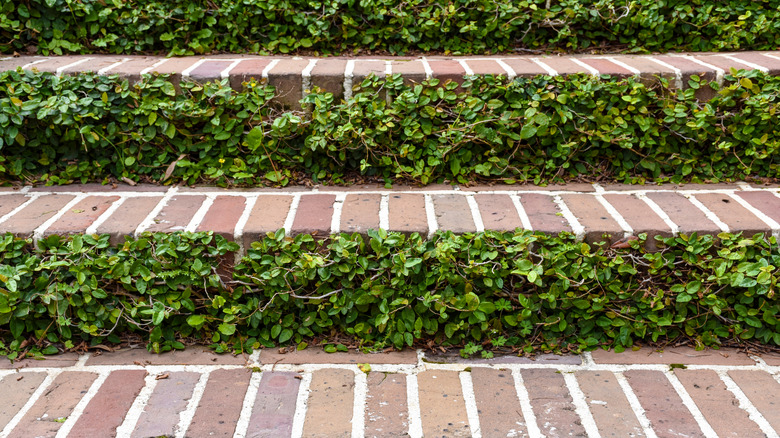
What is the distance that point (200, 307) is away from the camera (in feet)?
5.71

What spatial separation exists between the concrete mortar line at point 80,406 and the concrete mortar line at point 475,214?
113 centimetres

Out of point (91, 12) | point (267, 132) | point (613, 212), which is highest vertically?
point (91, 12)

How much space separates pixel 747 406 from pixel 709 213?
587mm

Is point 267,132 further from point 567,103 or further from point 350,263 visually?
point 567,103

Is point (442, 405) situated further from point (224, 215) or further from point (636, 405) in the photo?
point (224, 215)

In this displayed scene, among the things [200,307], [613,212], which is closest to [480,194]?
[613,212]

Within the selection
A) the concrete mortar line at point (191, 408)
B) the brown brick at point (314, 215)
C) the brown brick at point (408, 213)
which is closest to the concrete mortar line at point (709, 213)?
the brown brick at point (408, 213)

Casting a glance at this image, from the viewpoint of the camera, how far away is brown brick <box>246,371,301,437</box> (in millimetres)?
1435

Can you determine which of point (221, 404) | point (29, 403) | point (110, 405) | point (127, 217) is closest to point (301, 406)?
point (221, 404)

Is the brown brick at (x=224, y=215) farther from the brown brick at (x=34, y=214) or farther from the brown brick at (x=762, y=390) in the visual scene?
the brown brick at (x=762, y=390)

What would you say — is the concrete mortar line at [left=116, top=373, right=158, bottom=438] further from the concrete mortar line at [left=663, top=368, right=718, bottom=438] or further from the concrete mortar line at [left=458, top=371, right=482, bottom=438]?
the concrete mortar line at [left=663, top=368, right=718, bottom=438]

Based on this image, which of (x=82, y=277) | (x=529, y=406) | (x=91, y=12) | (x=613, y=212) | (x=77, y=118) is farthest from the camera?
(x=91, y=12)

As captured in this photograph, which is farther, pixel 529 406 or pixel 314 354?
pixel 314 354

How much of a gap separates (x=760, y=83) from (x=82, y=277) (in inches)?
89.8
